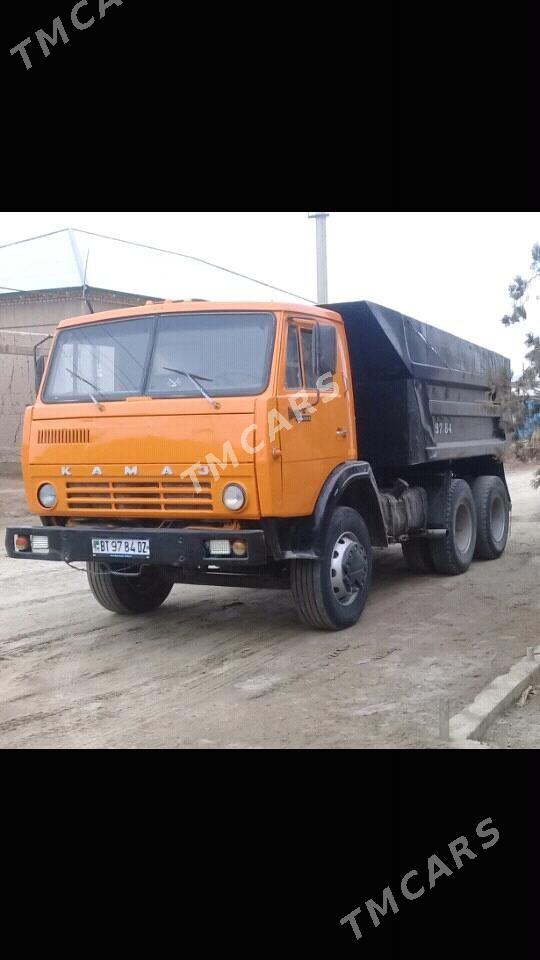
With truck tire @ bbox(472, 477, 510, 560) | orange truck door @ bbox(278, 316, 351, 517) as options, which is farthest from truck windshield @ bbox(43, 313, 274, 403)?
truck tire @ bbox(472, 477, 510, 560)

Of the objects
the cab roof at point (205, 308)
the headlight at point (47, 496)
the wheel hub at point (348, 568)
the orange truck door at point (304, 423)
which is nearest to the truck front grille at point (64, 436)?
the headlight at point (47, 496)

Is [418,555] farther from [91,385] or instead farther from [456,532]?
[91,385]

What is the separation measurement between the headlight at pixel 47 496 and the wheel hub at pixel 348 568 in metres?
2.18

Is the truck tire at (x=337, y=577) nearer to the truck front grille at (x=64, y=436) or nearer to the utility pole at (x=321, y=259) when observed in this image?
the truck front grille at (x=64, y=436)

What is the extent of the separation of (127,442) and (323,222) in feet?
37.4

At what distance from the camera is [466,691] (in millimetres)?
5629

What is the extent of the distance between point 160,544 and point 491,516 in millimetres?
5557

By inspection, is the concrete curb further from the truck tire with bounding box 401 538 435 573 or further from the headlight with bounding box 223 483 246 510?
the truck tire with bounding box 401 538 435 573

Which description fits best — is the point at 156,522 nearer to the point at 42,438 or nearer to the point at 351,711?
the point at 42,438

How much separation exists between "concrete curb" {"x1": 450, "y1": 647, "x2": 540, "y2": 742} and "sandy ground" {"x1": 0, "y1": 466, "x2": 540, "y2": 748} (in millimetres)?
89

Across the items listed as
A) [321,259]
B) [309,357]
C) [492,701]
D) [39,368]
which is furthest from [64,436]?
[321,259]

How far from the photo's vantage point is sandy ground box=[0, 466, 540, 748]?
5.00 m

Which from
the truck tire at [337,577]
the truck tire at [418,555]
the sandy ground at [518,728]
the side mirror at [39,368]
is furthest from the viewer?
the truck tire at [418,555]

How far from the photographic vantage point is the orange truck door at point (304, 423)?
652cm
